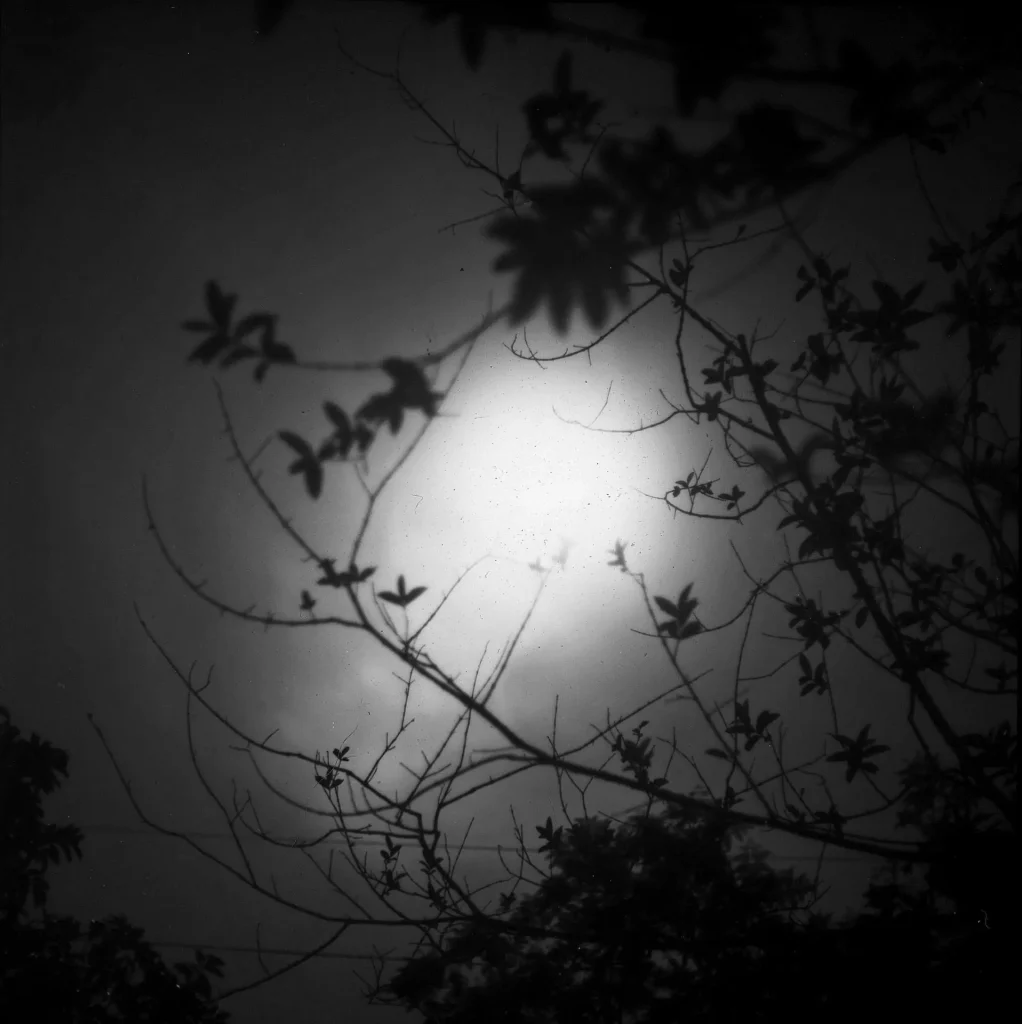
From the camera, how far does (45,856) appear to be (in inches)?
46.0

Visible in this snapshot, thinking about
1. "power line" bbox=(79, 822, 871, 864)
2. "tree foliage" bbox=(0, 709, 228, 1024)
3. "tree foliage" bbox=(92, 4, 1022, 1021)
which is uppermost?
"tree foliage" bbox=(92, 4, 1022, 1021)

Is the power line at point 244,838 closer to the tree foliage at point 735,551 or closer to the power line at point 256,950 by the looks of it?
the tree foliage at point 735,551

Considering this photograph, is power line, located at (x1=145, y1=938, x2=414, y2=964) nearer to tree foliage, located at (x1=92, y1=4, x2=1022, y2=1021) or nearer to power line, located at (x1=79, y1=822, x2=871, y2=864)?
tree foliage, located at (x1=92, y1=4, x2=1022, y2=1021)

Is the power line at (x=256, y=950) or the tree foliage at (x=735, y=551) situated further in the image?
the power line at (x=256, y=950)

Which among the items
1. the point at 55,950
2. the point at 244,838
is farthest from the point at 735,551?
the point at 55,950

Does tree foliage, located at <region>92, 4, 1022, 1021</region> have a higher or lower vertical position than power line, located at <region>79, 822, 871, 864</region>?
higher

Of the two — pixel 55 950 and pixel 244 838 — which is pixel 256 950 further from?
pixel 55 950

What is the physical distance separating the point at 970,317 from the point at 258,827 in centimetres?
146

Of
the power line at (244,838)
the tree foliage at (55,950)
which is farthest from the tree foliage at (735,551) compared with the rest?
the tree foliage at (55,950)

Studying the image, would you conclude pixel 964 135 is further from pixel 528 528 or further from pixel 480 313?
pixel 528 528

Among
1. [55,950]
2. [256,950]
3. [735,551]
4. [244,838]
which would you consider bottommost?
[55,950]

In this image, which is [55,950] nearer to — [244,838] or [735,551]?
[244,838]

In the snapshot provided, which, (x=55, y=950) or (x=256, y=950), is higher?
(x=256, y=950)

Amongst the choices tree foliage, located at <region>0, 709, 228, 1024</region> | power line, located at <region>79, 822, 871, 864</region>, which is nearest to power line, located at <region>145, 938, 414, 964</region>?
tree foliage, located at <region>0, 709, 228, 1024</region>
